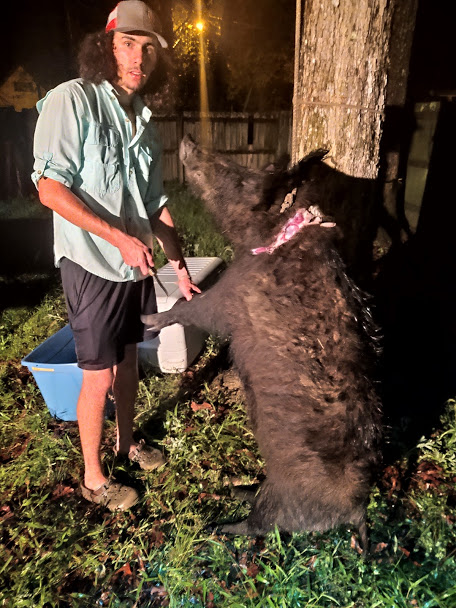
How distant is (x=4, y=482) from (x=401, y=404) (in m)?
2.85

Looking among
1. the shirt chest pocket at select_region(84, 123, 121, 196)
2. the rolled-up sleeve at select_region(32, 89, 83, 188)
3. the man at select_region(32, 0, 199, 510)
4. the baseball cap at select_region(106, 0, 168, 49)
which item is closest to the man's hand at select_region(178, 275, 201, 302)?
the man at select_region(32, 0, 199, 510)

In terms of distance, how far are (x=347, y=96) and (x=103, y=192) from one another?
1.54 m

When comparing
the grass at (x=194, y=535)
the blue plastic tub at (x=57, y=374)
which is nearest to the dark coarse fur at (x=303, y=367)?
the grass at (x=194, y=535)

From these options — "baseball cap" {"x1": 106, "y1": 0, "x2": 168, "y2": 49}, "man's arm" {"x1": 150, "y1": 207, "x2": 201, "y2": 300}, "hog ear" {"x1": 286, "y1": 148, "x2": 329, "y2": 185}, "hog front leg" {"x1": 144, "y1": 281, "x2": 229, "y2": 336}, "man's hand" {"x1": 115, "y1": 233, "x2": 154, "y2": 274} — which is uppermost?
"baseball cap" {"x1": 106, "y1": 0, "x2": 168, "y2": 49}

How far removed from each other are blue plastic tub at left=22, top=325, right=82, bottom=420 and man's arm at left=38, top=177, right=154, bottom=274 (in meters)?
1.19

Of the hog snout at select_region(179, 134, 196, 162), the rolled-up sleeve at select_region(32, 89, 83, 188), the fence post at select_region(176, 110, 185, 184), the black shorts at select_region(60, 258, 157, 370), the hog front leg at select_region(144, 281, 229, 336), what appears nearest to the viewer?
the rolled-up sleeve at select_region(32, 89, 83, 188)

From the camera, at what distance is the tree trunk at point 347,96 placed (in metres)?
2.49

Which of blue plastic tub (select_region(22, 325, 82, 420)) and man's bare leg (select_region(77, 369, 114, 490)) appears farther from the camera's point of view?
blue plastic tub (select_region(22, 325, 82, 420))

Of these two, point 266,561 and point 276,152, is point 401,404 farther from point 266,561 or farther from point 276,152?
point 276,152

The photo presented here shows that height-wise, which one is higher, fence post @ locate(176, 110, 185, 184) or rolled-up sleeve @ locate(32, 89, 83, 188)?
rolled-up sleeve @ locate(32, 89, 83, 188)

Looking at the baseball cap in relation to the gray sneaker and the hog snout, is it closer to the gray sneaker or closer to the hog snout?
the hog snout

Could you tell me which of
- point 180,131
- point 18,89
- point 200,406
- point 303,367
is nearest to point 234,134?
point 180,131

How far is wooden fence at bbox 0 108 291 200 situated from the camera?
11.5 meters

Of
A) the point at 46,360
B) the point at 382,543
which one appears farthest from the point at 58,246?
the point at 382,543
